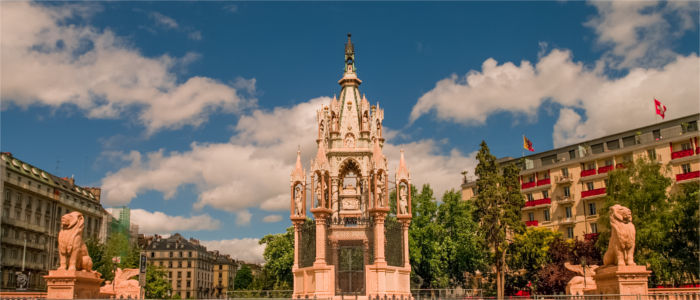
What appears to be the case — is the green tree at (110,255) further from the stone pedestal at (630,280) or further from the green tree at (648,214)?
the stone pedestal at (630,280)

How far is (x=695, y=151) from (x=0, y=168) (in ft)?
226

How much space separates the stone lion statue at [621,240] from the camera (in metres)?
21.0

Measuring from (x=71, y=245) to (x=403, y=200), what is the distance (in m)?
17.0

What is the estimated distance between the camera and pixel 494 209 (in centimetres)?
4628

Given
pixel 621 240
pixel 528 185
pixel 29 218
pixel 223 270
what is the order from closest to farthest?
pixel 621 240 < pixel 29 218 < pixel 528 185 < pixel 223 270

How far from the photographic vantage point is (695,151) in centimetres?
5838

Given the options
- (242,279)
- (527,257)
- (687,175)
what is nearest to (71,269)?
(527,257)

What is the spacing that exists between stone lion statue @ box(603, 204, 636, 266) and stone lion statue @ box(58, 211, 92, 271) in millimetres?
19547

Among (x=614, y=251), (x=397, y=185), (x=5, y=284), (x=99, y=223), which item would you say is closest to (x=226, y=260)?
(x=99, y=223)

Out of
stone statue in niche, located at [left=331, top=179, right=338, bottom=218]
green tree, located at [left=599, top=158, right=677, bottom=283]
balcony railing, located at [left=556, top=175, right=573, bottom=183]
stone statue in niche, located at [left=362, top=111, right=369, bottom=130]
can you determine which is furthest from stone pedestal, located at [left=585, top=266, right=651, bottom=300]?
balcony railing, located at [left=556, top=175, right=573, bottom=183]

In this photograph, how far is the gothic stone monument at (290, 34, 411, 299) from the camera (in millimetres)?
30062

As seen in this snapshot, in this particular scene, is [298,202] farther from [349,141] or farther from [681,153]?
[681,153]

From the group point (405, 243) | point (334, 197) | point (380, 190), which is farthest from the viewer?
point (334, 197)

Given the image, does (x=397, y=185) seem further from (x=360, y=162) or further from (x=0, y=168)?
(x=0, y=168)
